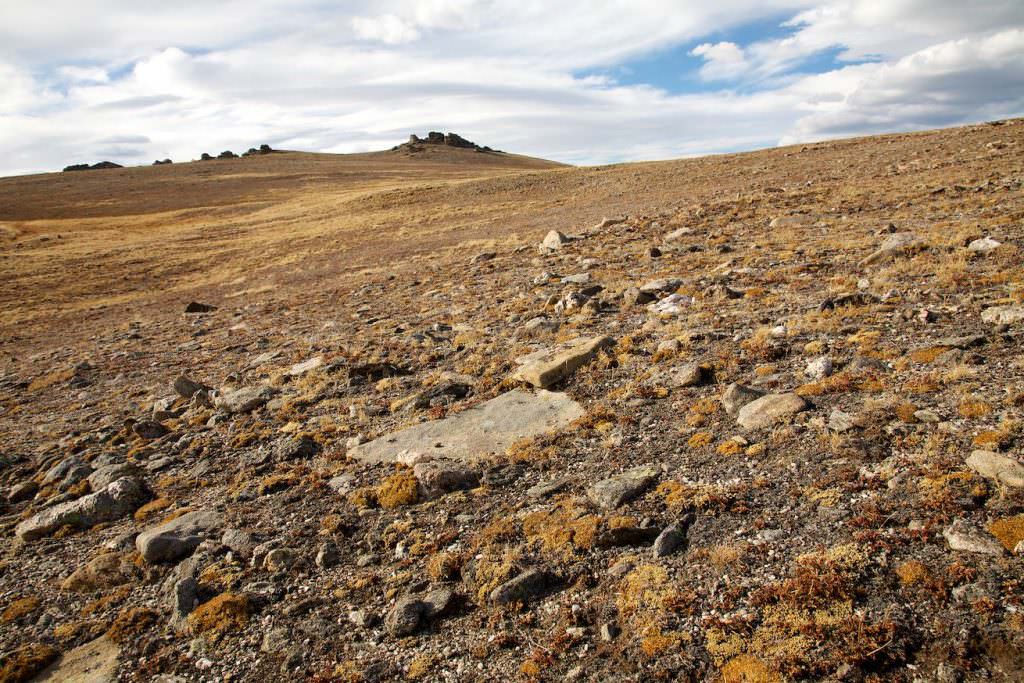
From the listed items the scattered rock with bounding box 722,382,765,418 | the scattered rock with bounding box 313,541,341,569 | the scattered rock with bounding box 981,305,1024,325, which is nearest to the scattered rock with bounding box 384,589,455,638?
the scattered rock with bounding box 313,541,341,569

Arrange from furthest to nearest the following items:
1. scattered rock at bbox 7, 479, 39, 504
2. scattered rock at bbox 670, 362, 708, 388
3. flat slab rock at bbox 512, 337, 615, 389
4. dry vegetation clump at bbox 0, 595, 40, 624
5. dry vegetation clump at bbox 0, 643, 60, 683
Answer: flat slab rock at bbox 512, 337, 615, 389 < scattered rock at bbox 7, 479, 39, 504 < scattered rock at bbox 670, 362, 708, 388 < dry vegetation clump at bbox 0, 595, 40, 624 < dry vegetation clump at bbox 0, 643, 60, 683

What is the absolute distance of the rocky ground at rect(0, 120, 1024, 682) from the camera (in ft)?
15.8

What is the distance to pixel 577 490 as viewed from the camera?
7.11m

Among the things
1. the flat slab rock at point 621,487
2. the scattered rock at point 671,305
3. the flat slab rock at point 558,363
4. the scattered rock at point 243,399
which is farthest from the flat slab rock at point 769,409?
the scattered rock at point 243,399

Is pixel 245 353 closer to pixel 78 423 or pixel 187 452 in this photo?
pixel 78 423

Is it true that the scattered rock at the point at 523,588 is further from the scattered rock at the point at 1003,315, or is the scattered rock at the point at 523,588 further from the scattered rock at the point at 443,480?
the scattered rock at the point at 1003,315

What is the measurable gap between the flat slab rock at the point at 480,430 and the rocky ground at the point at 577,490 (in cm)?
7

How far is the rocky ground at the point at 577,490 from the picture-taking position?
15.8 feet

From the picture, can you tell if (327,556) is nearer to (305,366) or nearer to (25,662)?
(25,662)

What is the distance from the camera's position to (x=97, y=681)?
215 inches

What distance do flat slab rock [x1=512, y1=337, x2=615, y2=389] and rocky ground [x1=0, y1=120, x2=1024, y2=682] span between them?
9cm

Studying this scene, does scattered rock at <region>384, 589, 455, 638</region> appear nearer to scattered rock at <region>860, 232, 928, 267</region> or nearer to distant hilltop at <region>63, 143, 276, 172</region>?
scattered rock at <region>860, 232, 928, 267</region>

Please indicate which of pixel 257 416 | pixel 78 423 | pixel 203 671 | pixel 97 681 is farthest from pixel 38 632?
pixel 78 423

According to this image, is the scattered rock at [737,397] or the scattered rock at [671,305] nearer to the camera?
the scattered rock at [737,397]
